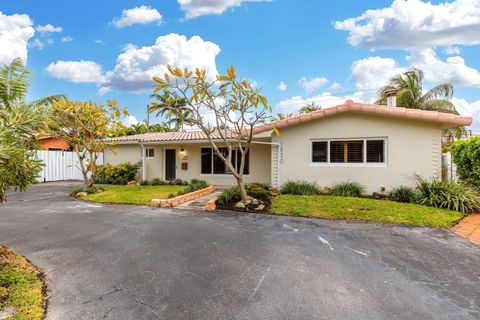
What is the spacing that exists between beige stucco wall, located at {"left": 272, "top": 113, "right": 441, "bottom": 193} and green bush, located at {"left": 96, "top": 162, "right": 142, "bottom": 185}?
10.2 meters

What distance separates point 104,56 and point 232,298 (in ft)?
59.2

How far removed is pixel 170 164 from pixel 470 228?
14361 mm

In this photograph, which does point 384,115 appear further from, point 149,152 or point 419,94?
point 149,152

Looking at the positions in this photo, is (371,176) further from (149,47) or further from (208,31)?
(149,47)

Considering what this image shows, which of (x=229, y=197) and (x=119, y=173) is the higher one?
(x=119, y=173)

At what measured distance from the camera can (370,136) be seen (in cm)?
1025

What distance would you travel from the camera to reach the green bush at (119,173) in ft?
52.5

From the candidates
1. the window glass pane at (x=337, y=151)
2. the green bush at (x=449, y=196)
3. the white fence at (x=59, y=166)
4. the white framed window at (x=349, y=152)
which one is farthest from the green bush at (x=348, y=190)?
the white fence at (x=59, y=166)

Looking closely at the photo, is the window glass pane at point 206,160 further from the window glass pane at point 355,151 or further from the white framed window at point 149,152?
the window glass pane at point 355,151

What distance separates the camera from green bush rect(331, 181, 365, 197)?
33.0 ft

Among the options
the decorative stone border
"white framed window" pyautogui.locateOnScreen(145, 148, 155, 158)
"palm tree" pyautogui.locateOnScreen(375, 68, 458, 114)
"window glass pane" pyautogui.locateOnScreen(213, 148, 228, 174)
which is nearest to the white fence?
"white framed window" pyautogui.locateOnScreen(145, 148, 155, 158)

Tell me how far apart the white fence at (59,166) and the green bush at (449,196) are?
65.0ft

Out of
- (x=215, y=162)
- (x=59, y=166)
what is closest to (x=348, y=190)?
(x=215, y=162)

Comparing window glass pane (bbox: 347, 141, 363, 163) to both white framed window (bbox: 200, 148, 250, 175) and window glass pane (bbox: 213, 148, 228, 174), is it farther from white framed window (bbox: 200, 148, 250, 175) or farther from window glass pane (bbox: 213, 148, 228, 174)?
window glass pane (bbox: 213, 148, 228, 174)
